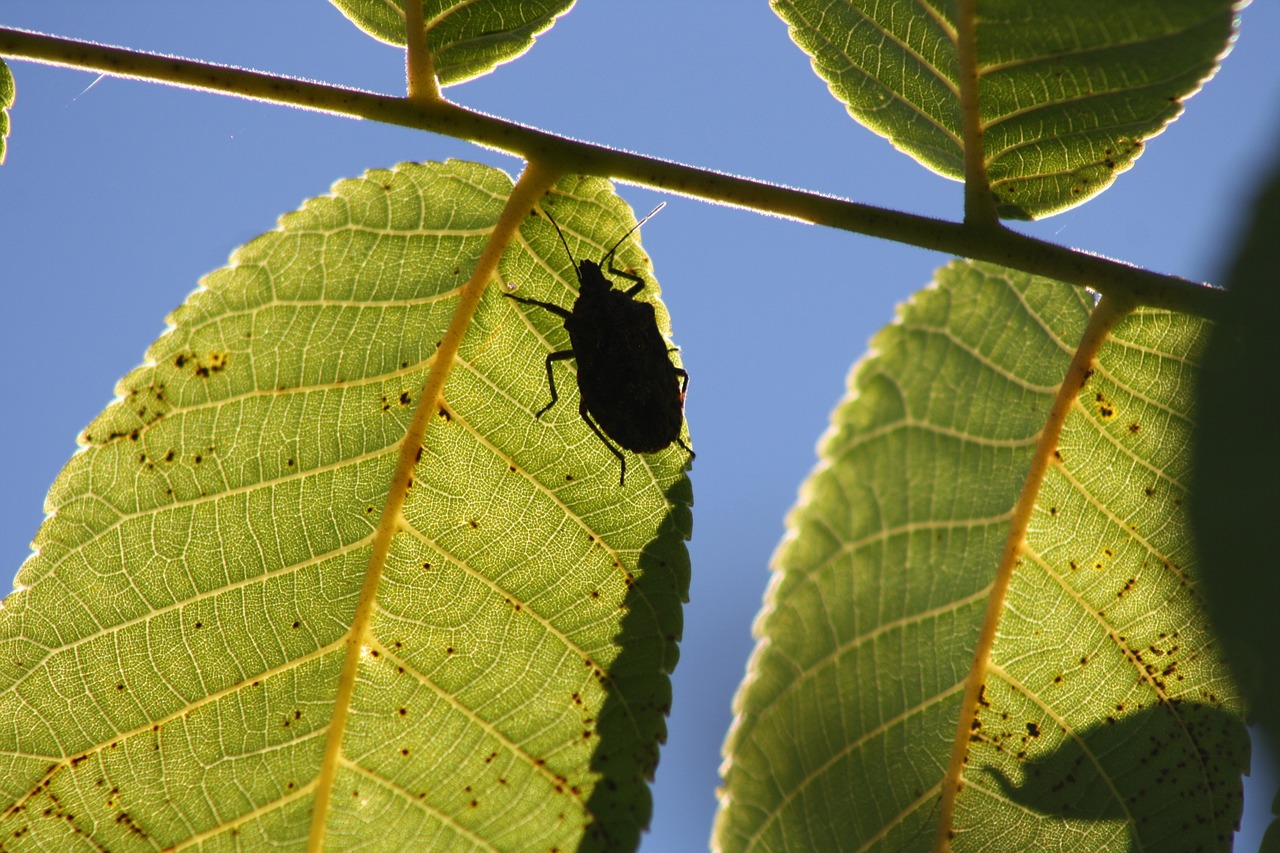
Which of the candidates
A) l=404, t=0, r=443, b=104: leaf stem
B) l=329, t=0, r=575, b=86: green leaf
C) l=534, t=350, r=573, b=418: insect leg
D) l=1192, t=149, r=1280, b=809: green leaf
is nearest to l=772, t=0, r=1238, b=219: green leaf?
l=329, t=0, r=575, b=86: green leaf

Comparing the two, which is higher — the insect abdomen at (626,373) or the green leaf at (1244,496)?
the insect abdomen at (626,373)

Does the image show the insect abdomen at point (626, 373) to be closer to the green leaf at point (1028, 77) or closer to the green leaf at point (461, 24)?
the green leaf at point (461, 24)

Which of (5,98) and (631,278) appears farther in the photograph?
(631,278)

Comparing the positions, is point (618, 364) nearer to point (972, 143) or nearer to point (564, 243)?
point (564, 243)

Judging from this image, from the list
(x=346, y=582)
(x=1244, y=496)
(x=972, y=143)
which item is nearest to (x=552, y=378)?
(x=346, y=582)

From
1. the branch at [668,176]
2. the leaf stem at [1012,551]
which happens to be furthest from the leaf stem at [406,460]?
the leaf stem at [1012,551]
